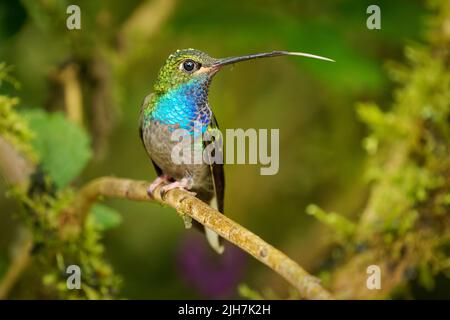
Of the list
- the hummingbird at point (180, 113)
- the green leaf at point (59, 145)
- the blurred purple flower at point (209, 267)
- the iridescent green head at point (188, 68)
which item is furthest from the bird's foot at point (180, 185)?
the blurred purple flower at point (209, 267)

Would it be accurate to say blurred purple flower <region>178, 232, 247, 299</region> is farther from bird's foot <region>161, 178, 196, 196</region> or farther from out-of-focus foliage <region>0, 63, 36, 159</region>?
out-of-focus foliage <region>0, 63, 36, 159</region>

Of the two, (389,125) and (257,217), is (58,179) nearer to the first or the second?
(389,125)

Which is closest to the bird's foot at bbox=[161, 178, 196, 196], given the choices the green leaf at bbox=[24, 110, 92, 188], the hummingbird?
the hummingbird

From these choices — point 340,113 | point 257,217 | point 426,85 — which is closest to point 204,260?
point 257,217

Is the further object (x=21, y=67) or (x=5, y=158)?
(x=21, y=67)

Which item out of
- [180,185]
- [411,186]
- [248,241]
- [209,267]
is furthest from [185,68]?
[209,267]

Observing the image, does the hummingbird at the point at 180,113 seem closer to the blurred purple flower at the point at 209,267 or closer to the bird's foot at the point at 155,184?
the bird's foot at the point at 155,184
